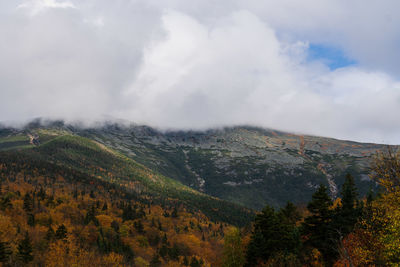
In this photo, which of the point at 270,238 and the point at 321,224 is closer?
the point at 321,224

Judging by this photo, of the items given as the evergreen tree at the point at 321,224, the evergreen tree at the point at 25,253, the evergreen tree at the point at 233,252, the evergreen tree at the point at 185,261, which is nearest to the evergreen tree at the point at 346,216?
the evergreen tree at the point at 321,224

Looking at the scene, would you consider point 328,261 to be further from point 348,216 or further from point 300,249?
point 348,216

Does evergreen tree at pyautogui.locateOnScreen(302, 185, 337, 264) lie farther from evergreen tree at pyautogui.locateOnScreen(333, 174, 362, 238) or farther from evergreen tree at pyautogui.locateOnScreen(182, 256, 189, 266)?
evergreen tree at pyautogui.locateOnScreen(182, 256, 189, 266)

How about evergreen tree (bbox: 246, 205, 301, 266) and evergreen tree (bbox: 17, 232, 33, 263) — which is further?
evergreen tree (bbox: 17, 232, 33, 263)

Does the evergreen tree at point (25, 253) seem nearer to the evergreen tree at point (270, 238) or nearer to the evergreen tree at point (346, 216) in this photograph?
the evergreen tree at point (270, 238)

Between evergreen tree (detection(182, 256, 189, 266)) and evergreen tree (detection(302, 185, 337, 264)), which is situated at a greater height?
evergreen tree (detection(302, 185, 337, 264))

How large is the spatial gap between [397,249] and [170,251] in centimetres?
15147

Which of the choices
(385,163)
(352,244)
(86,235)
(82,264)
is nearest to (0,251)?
(82,264)

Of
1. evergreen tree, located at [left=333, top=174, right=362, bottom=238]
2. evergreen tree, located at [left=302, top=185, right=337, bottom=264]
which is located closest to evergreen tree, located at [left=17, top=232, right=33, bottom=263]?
Result: evergreen tree, located at [left=302, top=185, right=337, bottom=264]

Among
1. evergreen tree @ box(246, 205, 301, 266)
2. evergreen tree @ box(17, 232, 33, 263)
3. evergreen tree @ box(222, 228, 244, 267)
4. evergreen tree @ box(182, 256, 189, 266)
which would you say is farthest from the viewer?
evergreen tree @ box(182, 256, 189, 266)

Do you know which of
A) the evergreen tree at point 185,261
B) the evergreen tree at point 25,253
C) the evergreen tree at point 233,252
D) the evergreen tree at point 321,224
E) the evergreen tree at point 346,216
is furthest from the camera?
the evergreen tree at point 185,261

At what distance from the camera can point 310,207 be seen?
62031 millimetres

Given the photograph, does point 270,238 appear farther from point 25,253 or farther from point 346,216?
point 25,253

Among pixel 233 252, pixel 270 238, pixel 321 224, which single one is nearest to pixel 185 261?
pixel 233 252
